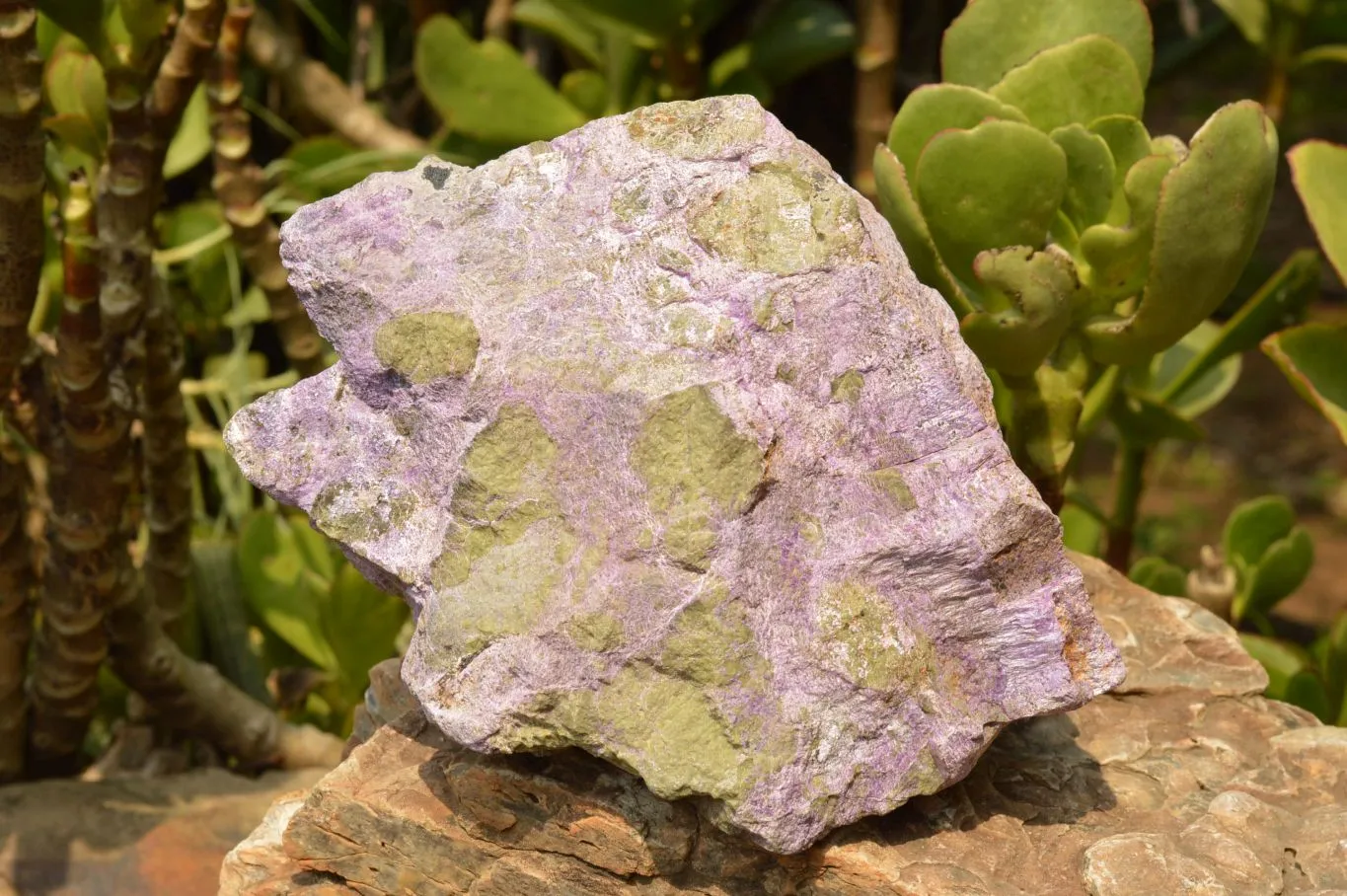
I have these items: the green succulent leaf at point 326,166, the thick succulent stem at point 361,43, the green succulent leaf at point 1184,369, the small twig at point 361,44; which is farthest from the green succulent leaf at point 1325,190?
the small twig at point 361,44

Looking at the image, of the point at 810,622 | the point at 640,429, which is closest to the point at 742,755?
the point at 810,622

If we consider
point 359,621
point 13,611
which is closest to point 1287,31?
point 359,621

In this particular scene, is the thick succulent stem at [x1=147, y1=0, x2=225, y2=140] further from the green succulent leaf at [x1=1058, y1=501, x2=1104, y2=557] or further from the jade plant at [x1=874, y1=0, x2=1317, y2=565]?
the green succulent leaf at [x1=1058, y1=501, x2=1104, y2=557]

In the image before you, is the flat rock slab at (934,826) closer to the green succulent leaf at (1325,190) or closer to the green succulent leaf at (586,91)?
the green succulent leaf at (1325,190)

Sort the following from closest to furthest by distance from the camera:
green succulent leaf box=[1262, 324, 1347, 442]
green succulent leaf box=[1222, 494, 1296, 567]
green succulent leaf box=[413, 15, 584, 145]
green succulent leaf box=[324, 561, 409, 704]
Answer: green succulent leaf box=[1262, 324, 1347, 442]
green succulent leaf box=[324, 561, 409, 704]
green succulent leaf box=[1222, 494, 1296, 567]
green succulent leaf box=[413, 15, 584, 145]

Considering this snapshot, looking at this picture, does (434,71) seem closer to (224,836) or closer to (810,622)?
(224,836)

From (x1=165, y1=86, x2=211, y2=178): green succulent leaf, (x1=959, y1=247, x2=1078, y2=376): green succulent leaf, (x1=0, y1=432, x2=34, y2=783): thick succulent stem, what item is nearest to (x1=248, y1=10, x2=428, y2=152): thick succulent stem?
(x1=165, y1=86, x2=211, y2=178): green succulent leaf
